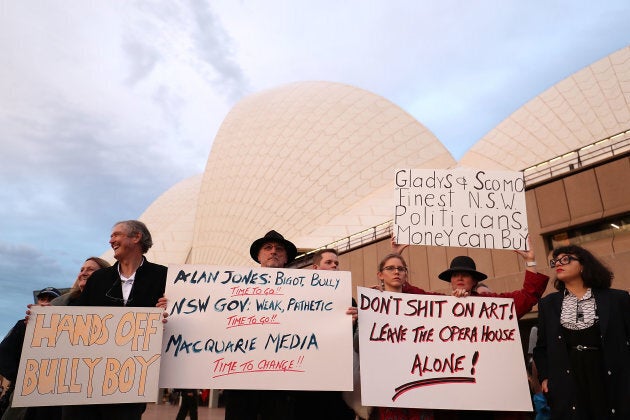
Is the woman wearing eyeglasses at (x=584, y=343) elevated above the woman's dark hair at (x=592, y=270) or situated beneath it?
situated beneath

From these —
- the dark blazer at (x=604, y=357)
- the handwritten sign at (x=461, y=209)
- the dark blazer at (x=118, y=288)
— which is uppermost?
the handwritten sign at (x=461, y=209)

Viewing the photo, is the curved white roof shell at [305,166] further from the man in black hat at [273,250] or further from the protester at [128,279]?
the protester at [128,279]

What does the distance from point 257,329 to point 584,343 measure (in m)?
2.12

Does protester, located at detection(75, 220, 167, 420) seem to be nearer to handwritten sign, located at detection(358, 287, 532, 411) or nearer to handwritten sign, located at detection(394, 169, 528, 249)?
handwritten sign, located at detection(358, 287, 532, 411)

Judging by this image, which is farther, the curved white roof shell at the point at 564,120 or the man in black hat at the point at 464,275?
the curved white roof shell at the point at 564,120

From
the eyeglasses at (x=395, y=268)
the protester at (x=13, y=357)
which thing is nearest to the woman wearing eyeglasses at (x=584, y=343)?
the eyeglasses at (x=395, y=268)

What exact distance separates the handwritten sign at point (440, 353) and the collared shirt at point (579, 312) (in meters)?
0.35

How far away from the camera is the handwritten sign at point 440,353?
2.85m

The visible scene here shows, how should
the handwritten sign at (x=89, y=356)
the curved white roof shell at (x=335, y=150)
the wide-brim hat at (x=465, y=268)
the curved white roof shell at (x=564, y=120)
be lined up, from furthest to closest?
the curved white roof shell at (x=335, y=150) → the curved white roof shell at (x=564, y=120) → the wide-brim hat at (x=465, y=268) → the handwritten sign at (x=89, y=356)

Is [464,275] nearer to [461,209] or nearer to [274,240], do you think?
[461,209]

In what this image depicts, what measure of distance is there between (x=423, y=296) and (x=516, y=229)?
3.45 feet

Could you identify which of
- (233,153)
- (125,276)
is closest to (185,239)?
(233,153)

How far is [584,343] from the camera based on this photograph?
2738 mm

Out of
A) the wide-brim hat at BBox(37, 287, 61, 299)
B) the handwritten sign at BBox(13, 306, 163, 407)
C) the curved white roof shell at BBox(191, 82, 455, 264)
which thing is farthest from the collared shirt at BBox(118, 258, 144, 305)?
the curved white roof shell at BBox(191, 82, 455, 264)
